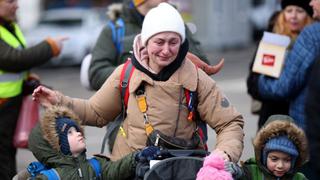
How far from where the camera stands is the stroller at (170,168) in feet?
15.0

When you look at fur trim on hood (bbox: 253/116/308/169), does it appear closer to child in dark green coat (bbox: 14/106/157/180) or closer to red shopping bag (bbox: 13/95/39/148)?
child in dark green coat (bbox: 14/106/157/180)

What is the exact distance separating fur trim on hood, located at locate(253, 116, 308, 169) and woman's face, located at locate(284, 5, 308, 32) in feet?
5.52

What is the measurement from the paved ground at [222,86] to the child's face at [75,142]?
417 cm

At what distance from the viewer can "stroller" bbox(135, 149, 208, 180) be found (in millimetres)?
4566

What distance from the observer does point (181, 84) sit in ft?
16.3

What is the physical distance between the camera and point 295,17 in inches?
263

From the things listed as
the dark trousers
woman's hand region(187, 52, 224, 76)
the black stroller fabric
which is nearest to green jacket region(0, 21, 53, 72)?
the dark trousers

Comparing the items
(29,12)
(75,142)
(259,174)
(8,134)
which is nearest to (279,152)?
(259,174)

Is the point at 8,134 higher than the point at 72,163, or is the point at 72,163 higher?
the point at 72,163

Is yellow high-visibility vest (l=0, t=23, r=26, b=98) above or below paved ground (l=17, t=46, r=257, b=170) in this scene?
above

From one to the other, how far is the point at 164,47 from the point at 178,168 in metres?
0.69

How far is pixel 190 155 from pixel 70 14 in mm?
23100

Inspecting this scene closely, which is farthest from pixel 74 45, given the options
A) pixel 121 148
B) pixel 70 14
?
pixel 121 148

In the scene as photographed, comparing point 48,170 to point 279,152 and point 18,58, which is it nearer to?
point 279,152
